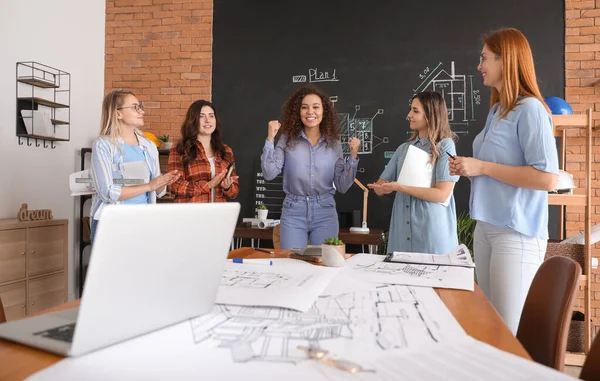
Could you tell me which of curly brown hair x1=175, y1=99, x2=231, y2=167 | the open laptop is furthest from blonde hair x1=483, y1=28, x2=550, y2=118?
curly brown hair x1=175, y1=99, x2=231, y2=167

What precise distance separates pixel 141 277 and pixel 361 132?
384 centimetres

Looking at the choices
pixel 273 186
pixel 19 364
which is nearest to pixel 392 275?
pixel 19 364

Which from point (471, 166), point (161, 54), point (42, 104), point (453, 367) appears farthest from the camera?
point (161, 54)

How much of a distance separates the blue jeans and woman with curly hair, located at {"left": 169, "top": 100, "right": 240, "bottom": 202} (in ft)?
1.76

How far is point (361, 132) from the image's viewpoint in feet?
14.7

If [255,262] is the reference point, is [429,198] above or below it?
above

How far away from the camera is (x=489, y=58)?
1.93 metres

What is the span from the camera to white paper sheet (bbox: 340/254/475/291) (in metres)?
1.33

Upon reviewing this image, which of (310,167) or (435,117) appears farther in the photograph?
(310,167)

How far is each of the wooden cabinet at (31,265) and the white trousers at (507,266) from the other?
125 inches

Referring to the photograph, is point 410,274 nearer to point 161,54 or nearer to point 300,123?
A: point 300,123

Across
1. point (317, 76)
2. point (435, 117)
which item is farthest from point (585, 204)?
point (317, 76)

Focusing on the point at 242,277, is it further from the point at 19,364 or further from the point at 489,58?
the point at 489,58

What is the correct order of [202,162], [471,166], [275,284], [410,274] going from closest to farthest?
[275,284] → [410,274] → [471,166] → [202,162]
